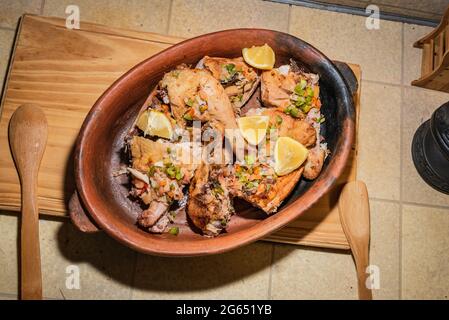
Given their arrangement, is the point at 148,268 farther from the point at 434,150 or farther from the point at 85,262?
the point at 434,150

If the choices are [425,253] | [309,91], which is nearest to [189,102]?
[309,91]

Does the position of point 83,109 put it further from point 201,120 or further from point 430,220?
point 430,220

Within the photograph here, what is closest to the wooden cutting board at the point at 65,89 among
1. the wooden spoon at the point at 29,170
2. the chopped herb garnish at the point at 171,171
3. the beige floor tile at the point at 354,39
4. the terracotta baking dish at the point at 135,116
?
the wooden spoon at the point at 29,170

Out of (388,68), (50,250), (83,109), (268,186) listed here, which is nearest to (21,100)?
(83,109)

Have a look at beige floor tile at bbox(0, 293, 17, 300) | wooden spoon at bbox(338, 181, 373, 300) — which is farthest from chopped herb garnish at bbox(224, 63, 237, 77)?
beige floor tile at bbox(0, 293, 17, 300)

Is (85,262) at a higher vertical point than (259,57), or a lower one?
lower

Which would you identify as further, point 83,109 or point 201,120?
point 83,109
